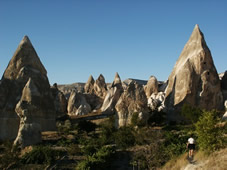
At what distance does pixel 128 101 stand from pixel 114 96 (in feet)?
57.1

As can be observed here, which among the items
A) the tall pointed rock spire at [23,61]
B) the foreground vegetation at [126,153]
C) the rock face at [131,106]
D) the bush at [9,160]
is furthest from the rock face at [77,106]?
the bush at [9,160]

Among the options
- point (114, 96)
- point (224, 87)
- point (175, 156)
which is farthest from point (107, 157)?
point (114, 96)

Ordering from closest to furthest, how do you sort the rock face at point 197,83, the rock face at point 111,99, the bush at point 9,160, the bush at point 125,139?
the bush at point 9,160, the bush at point 125,139, the rock face at point 197,83, the rock face at point 111,99

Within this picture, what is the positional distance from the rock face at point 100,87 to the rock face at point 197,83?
20633 mm

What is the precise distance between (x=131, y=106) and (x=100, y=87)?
28.4 meters

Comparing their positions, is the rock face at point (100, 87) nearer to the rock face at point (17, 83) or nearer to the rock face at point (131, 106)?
the rock face at point (17, 83)

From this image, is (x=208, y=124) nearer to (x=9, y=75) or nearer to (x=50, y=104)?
(x=50, y=104)

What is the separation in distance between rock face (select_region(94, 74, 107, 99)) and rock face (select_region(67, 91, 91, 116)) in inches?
251

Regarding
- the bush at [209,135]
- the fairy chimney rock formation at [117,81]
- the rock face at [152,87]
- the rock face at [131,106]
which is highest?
the fairy chimney rock formation at [117,81]

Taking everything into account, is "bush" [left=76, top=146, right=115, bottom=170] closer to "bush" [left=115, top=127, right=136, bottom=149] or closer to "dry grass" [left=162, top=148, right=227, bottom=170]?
"dry grass" [left=162, top=148, right=227, bottom=170]

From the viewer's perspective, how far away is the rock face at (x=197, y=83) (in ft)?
93.3

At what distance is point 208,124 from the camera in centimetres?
1012

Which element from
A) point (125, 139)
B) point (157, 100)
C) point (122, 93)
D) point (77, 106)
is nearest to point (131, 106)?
point (122, 93)

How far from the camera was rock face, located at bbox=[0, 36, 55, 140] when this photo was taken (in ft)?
74.3
